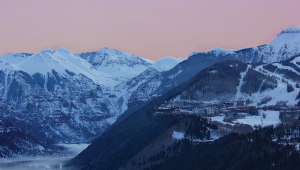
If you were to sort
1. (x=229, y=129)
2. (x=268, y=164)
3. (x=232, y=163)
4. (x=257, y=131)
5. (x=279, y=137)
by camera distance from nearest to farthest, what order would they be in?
(x=268, y=164)
(x=232, y=163)
(x=279, y=137)
(x=257, y=131)
(x=229, y=129)

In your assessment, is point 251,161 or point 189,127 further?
point 189,127

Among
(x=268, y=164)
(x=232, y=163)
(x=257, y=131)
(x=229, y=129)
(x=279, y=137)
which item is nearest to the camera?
(x=268, y=164)

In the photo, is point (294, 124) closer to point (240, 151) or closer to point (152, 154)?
point (240, 151)

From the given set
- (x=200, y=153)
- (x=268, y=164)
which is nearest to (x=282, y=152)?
(x=268, y=164)

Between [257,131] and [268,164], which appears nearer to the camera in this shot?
[268,164]

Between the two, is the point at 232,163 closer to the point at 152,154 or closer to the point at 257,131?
the point at 257,131

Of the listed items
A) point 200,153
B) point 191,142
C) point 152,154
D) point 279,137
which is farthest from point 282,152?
point 152,154

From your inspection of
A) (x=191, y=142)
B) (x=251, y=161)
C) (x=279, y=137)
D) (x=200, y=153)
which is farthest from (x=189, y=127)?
(x=251, y=161)

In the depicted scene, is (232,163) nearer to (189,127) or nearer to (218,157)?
(218,157)

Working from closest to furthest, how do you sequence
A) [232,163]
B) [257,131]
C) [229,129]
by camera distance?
1. [232,163]
2. [257,131]
3. [229,129]

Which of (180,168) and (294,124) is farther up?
(294,124)
